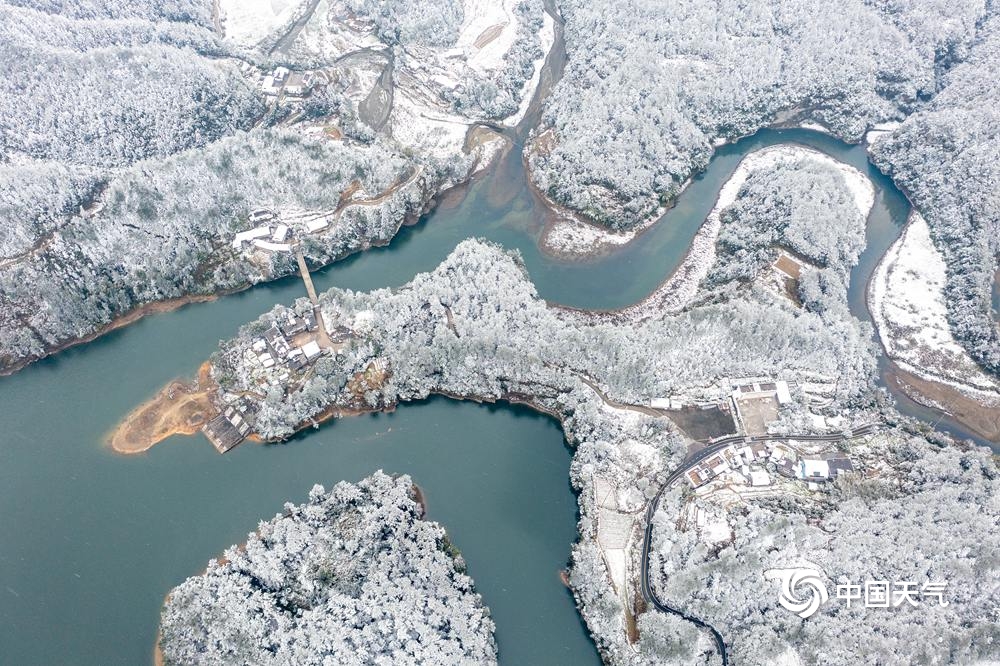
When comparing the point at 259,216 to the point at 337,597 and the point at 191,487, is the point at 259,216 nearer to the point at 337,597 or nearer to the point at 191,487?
the point at 191,487

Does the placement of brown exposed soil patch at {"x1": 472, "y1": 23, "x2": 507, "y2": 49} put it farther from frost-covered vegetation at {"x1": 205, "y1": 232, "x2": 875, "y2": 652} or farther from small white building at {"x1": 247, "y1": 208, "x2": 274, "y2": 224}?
frost-covered vegetation at {"x1": 205, "y1": 232, "x2": 875, "y2": 652}

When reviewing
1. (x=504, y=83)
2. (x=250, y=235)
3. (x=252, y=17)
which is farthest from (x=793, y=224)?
(x=252, y=17)

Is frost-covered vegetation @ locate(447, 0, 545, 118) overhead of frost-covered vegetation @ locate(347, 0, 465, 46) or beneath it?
beneath

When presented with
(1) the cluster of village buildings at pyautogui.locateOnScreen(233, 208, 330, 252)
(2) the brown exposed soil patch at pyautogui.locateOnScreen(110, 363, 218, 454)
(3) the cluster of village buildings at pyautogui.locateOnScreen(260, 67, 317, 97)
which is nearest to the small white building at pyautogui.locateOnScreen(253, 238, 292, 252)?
(1) the cluster of village buildings at pyautogui.locateOnScreen(233, 208, 330, 252)

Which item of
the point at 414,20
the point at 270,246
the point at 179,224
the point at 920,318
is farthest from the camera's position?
the point at 414,20

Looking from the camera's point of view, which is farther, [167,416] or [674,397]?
[167,416]

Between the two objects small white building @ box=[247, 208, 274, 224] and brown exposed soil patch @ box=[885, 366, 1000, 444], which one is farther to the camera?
small white building @ box=[247, 208, 274, 224]

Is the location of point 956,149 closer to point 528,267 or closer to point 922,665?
point 528,267
